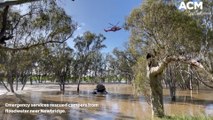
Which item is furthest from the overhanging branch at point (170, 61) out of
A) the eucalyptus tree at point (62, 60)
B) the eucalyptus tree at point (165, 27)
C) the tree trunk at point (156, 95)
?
the eucalyptus tree at point (62, 60)

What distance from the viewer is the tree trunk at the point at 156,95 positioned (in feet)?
32.2

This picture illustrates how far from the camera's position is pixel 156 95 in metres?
10.0

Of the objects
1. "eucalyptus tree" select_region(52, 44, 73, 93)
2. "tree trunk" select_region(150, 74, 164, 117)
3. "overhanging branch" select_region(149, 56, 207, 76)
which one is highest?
"eucalyptus tree" select_region(52, 44, 73, 93)

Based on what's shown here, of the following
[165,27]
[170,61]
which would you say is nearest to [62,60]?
[165,27]

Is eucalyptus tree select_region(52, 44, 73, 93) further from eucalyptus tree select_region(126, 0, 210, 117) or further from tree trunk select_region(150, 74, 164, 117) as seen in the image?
tree trunk select_region(150, 74, 164, 117)

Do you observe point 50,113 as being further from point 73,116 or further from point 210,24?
point 210,24

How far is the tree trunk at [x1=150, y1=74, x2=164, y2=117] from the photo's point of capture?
9814 mm

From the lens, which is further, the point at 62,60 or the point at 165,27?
the point at 62,60

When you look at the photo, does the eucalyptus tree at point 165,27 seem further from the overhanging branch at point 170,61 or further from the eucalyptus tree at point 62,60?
the eucalyptus tree at point 62,60

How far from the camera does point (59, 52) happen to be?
133 ft

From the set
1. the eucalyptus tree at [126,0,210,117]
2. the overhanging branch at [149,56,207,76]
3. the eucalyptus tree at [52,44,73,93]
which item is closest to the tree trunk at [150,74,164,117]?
the overhanging branch at [149,56,207,76]

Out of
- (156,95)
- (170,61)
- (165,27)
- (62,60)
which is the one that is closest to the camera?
(170,61)

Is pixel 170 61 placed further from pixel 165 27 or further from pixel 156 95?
pixel 165 27

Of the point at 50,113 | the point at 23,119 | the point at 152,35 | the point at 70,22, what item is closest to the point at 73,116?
the point at 50,113
